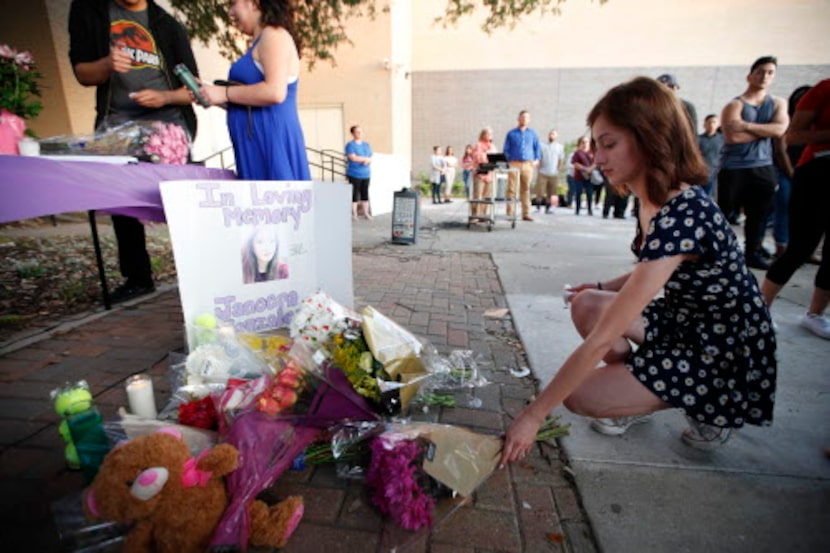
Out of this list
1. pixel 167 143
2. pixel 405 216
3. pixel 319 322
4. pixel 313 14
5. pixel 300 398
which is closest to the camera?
pixel 300 398

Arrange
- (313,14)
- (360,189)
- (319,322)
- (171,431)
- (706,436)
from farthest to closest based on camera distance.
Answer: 1. (360,189)
2. (313,14)
3. (319,322)
4. (706,436)
5. (171,431)

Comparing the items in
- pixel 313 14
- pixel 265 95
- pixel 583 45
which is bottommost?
pixel 265 95

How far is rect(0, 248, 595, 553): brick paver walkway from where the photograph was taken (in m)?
1.17

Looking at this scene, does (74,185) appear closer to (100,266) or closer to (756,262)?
(100,266)

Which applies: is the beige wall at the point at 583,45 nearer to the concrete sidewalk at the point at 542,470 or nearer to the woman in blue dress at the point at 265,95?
the woman in blue dress at the point at 265,95

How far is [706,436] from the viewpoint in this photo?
1551mm

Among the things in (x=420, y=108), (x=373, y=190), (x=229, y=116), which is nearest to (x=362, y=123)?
(x=373, y=190)

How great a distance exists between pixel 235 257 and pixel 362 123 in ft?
39.2

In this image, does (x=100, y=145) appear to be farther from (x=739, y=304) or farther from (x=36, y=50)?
(x=36, y=50)

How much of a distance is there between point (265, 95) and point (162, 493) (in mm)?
1919

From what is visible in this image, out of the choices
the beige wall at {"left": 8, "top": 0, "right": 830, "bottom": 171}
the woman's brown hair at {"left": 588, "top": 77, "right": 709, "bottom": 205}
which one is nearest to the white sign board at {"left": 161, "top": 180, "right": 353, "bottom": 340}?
the woman's brown hair at {"left": 588, "top": 77, "right": 709, "bottom": 205}

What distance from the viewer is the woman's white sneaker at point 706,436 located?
1.54 metres

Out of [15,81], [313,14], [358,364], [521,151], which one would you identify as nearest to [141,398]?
[358,364]

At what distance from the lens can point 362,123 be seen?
13.0 m
